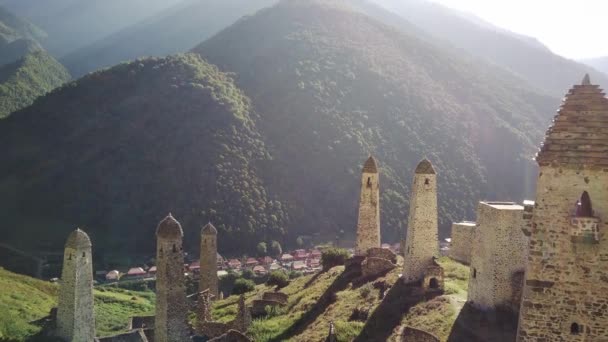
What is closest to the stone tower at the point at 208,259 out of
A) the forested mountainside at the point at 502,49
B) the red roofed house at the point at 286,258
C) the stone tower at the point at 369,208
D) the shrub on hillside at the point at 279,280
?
the shrub on hillside at the point at 279,280

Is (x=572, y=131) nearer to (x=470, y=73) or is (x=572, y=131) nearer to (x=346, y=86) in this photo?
(x=346, y=86)

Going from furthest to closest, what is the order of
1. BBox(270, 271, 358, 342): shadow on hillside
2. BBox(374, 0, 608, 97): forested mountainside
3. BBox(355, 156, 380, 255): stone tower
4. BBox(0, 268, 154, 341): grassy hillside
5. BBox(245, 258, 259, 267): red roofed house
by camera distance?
BBox(374, 0, 608, 97): forested mountainside → BBox(245, 258, 259, 267): red roofed house → BBox(355, 156, 380, 255): stone tower → BBox(0, 268, 154, 341): grassy hillside → BBox(270, 271, 358, 342): shadow on hillside

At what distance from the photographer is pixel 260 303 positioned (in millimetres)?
26250

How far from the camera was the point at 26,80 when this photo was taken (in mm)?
100875

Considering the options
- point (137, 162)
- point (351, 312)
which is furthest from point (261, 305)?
point (137, 162)

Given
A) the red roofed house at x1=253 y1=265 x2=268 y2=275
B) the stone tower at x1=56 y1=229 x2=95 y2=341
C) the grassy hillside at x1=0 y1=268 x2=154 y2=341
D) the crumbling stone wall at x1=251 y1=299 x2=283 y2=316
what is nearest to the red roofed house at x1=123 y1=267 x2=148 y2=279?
the grassy hillside at x1=0 y1=268 x2=154 y2=341

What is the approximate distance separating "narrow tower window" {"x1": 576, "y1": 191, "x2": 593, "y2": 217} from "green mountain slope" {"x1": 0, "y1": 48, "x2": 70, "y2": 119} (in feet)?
315

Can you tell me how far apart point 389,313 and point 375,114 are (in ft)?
214

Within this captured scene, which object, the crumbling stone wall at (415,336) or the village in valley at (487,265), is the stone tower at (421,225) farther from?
the crumbling stone wall at (415,336)

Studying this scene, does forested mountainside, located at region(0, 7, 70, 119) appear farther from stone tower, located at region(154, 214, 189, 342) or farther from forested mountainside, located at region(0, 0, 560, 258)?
stone tower, located at region(154, 214, 189, 342)

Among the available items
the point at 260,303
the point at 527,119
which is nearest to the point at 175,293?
the point at 260,303

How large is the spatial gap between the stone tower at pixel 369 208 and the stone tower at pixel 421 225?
18.0 feet

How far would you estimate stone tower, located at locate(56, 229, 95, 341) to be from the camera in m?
19.9

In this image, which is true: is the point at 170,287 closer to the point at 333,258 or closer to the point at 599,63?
the point at 333,258
